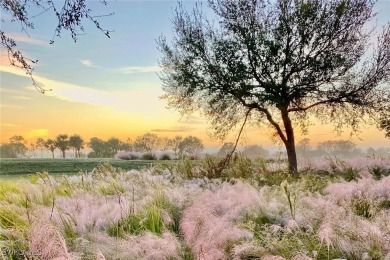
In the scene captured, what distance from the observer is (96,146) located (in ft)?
100

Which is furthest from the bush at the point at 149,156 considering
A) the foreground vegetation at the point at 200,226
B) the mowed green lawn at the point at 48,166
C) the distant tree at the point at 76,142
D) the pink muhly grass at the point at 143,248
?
the pink muhly grass at the point at 143,248

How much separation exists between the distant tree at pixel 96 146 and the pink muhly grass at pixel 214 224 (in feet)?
82.5

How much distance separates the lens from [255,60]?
39.1 feet

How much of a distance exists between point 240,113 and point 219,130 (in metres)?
0.85

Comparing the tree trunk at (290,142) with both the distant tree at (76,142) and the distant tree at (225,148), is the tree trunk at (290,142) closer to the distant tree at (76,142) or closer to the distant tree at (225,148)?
the distant tree at (225,148)

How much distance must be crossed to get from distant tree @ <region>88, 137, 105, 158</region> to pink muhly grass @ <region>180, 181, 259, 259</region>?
25144 millimetres

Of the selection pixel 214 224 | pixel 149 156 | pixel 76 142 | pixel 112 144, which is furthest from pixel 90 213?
pixel 112 144

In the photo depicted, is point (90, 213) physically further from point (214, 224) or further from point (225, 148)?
point (225, 148)

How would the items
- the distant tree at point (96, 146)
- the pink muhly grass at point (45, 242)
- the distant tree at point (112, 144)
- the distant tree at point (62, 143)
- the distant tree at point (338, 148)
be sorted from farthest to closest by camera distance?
the distant tree at point (112, 144), the distant tree at point (96, 146), the distant tree at point (338, 148), the distant tree at point (62, 143), the pink muhly grass at point (45, 242)

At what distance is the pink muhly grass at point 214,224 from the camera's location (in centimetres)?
350

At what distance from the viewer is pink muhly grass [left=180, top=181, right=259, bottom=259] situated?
3.50 m

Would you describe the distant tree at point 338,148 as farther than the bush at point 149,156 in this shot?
Yes

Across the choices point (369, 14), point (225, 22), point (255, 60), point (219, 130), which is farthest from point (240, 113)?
point (369, 14)

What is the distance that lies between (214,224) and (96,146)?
27525 millimetres
